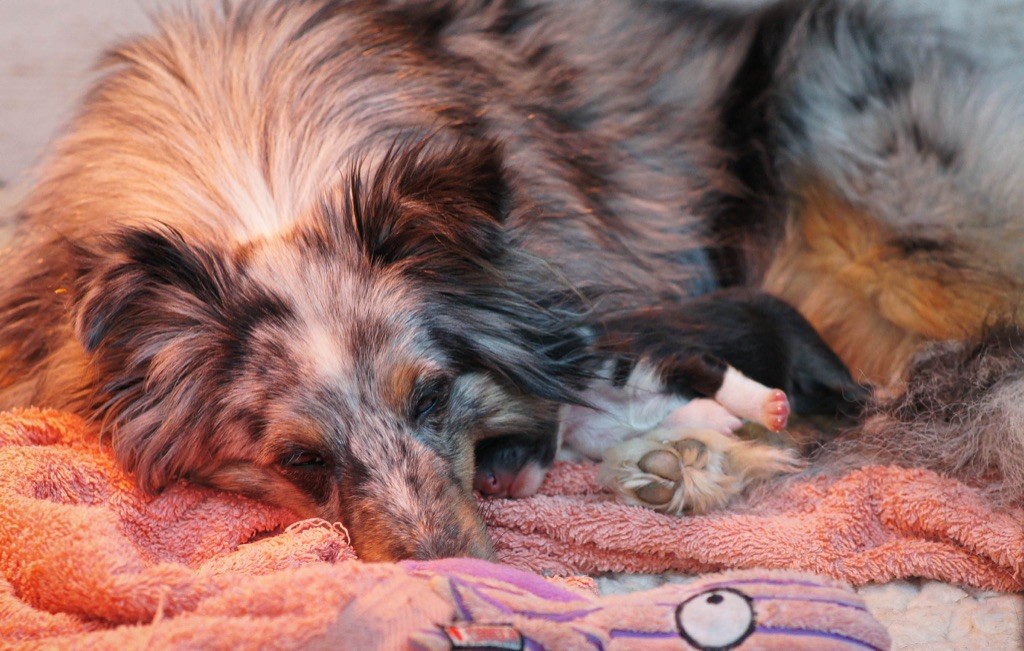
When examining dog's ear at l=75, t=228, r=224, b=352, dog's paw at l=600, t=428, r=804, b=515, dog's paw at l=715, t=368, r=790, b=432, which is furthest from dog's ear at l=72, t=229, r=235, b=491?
dog's paw at l=715, t=368, r=790, b=432

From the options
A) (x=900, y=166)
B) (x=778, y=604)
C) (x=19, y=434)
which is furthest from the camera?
(x=900, y=166)

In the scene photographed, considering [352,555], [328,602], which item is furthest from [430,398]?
[328,602]

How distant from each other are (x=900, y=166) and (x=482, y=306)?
1.33m

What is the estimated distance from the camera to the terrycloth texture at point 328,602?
132 centimetres

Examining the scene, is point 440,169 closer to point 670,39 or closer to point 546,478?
point 546,478

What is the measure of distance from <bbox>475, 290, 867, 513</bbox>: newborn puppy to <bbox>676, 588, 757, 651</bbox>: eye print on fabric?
74cm

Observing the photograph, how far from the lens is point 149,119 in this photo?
7.55 feet

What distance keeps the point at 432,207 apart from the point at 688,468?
783 millimetres

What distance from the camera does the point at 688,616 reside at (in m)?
1.35

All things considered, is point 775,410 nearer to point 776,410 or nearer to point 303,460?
point 776,410

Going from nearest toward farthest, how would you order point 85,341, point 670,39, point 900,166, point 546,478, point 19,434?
point 85,341 < point 19,434 < point 546,478 < point 900,166 < point 670,39

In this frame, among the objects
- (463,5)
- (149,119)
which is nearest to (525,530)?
(149,119)

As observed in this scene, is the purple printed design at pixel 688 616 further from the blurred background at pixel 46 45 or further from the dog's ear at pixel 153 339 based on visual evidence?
the blurred background at pixel 46 45

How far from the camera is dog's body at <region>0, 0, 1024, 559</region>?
191cm
